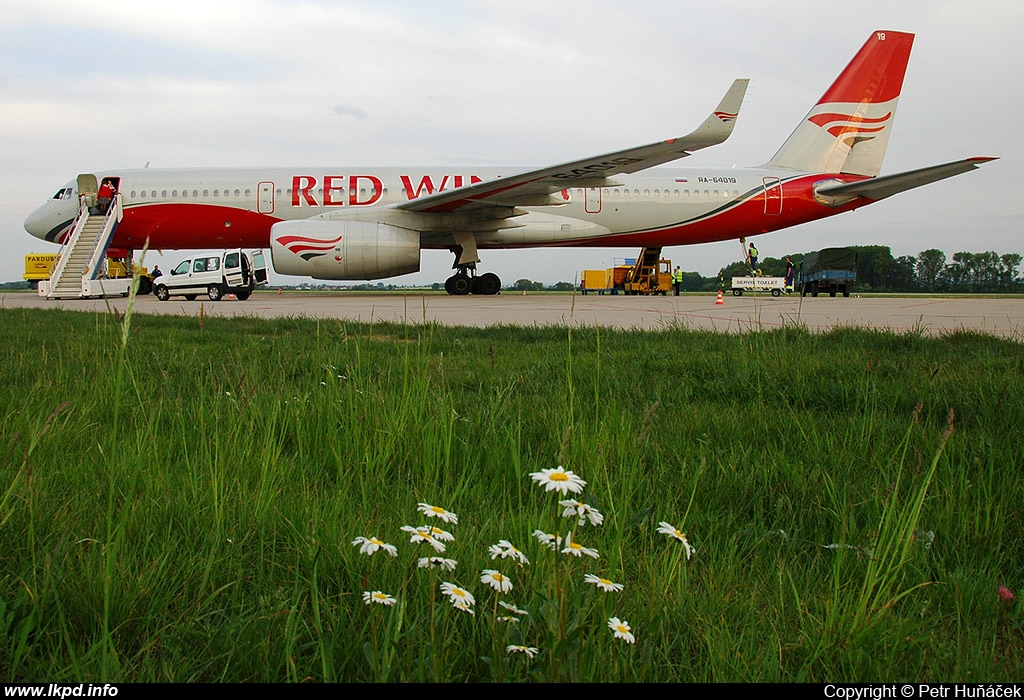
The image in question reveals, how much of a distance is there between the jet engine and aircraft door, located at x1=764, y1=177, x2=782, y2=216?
1106 centimetres

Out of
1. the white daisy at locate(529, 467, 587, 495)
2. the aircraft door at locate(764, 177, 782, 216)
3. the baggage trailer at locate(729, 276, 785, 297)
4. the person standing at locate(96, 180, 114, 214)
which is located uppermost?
the aircraft door at locate(764, 177, 782, 216)

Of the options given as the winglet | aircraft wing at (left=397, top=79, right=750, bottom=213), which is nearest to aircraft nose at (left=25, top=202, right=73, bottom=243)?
aircraft wing at (left=397, top=79, right=750, bottom=213)

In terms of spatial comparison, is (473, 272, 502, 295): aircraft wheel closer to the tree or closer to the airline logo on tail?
the airline logo on tail

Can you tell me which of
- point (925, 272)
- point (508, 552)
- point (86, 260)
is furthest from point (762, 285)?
point (925, 272)

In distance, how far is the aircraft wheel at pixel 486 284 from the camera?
17.6 meters

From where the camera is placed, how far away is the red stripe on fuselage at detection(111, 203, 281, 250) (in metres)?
17.3

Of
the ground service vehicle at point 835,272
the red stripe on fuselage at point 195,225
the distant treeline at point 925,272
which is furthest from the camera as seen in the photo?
the distant treeline at point 925,272

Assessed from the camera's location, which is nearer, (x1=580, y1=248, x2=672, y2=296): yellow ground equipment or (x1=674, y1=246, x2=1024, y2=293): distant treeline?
(x1=580, y1=248, x2=672, y2=296): yellow ground equipment

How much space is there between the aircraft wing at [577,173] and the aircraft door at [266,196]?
423 centimetres

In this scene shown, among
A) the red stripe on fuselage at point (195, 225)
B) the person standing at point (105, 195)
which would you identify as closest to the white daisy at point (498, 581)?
the red stripe on fuselage at point (195, 225)

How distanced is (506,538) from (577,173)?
44.1ft

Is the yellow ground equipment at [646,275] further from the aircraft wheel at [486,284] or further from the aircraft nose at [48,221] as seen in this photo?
the aircraft nose at [48,221]

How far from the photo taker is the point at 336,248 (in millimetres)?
13617

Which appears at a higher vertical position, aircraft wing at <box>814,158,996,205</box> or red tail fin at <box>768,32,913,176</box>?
red tail fin at <box>768,32,913,176</box>
